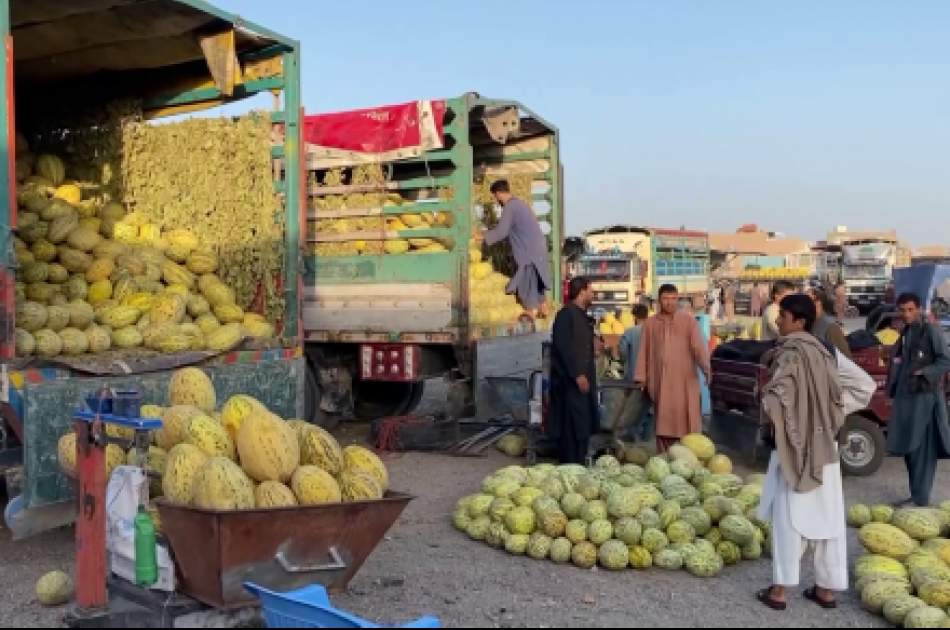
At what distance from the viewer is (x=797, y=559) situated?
4.73 meters

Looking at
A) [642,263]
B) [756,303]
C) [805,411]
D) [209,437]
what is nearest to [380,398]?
[209,437]

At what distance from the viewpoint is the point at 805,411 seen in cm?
471

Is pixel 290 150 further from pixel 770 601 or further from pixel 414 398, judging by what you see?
pixel 770 601

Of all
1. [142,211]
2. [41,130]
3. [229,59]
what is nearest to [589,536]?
[229,59]

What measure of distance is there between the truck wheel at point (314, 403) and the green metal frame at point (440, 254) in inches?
40.7

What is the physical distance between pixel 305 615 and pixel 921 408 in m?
5.71

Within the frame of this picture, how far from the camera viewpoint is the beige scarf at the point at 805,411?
468 cm

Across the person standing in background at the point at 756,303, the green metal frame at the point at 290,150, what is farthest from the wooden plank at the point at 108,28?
the person standing in background at the point at 756,303

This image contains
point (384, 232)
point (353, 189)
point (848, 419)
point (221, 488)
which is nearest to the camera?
point (221, 488)

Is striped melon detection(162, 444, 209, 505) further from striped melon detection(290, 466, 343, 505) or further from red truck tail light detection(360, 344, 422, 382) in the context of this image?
red truck tail light detection(360, 344, 422, 382)

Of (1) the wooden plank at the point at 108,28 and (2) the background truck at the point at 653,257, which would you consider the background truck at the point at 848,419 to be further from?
(2) the background truck at the point at 653,257

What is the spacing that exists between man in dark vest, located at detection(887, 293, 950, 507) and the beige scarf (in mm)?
2706

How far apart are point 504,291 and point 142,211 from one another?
3942mm

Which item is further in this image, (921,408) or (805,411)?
(921,408)
